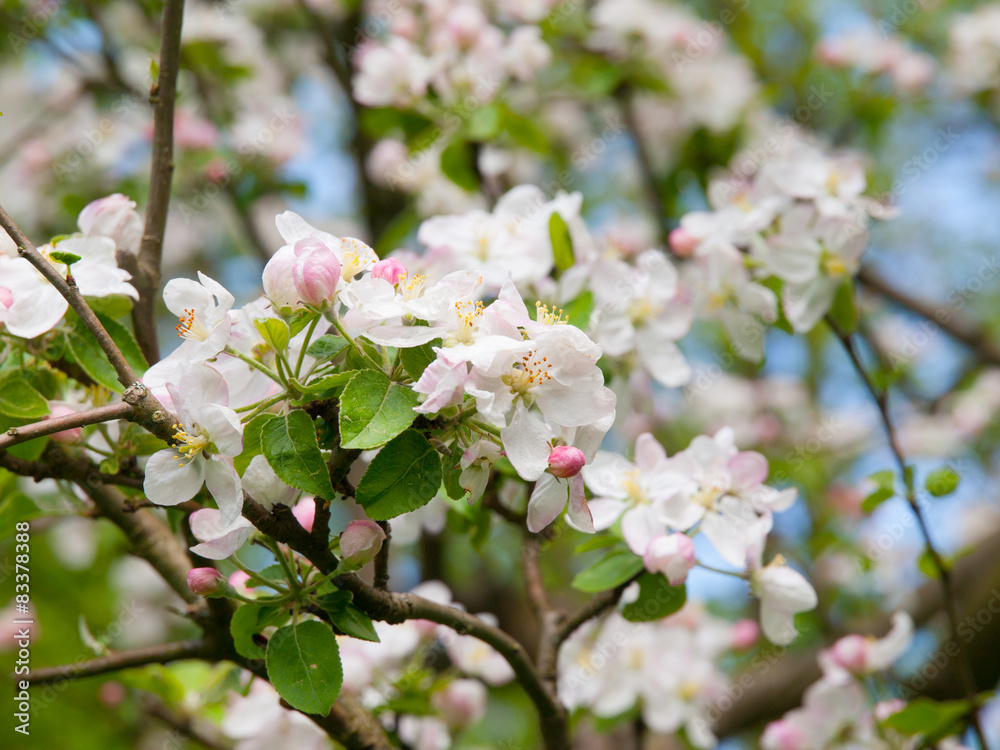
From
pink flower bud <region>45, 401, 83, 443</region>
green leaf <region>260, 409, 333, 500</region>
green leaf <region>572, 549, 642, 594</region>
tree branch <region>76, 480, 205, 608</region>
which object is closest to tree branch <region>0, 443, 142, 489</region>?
pink flower bud <region>45, 401, 83, 443</region>

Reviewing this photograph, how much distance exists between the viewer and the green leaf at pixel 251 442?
0.88 meters

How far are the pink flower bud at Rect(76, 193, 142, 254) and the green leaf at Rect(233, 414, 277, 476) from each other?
45 cm

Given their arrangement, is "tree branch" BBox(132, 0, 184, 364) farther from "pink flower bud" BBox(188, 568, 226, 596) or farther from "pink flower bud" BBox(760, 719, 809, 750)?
"pink flower bud" BBox(760, 719, 809, 750)

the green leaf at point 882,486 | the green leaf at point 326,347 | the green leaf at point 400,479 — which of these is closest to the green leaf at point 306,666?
the green leaf at point 400,479

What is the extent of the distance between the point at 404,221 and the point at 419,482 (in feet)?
5.94

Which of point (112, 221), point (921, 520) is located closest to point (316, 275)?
point (112, 221)

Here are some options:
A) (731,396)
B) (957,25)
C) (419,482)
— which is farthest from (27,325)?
(957,25)

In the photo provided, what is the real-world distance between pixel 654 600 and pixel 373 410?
59 cm

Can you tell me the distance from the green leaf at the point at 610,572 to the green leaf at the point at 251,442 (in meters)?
0.50

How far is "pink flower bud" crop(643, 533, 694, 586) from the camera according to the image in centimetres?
111

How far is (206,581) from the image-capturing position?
0.95 meters

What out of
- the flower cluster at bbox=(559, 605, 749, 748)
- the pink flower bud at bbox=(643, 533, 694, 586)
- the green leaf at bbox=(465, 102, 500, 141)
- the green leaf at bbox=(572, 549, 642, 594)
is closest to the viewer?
the pink flower bud at bbox=(643, 533, 694, 586)

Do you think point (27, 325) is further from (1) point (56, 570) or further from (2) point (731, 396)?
(2) point (731, 396)

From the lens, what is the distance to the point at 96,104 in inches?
129
